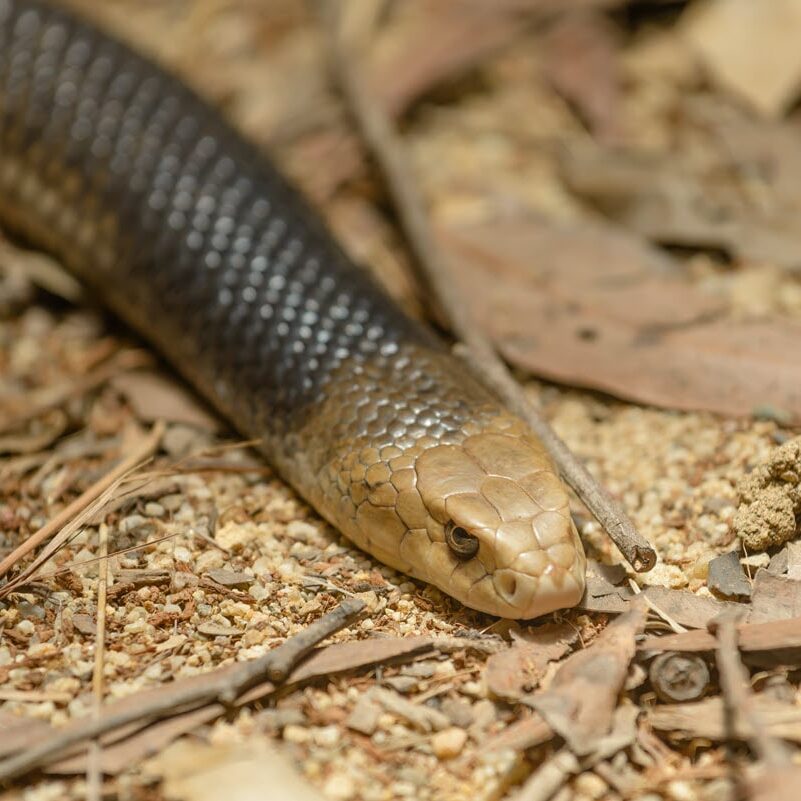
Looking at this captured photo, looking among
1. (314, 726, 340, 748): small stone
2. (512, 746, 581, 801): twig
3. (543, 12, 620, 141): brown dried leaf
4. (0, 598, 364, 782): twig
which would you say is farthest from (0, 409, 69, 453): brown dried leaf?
(543, 12, 620, 141): brown dried leaf

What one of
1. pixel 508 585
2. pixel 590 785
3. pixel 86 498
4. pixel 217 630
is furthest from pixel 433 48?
pixel 590 785

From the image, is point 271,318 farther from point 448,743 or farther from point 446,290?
point 448,743

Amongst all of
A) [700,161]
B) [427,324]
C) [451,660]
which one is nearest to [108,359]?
[427,324]

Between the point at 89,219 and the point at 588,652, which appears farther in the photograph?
the point at 89,219

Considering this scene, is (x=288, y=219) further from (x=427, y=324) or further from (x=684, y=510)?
(x=684, y=510)

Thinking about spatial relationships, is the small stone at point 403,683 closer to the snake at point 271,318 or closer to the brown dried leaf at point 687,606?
the snake at point 271,318

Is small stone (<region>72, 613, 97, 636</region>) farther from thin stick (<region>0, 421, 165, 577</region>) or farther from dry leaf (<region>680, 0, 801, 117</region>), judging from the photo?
dry leaf (<region>680, 0, 801, 117</region>)
